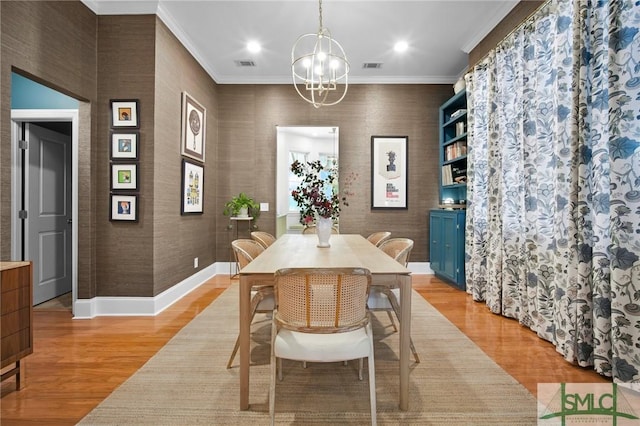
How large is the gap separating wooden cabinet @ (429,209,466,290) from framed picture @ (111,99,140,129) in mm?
3902

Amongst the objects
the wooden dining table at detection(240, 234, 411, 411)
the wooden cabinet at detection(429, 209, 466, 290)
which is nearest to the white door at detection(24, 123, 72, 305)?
the wooden dining table at detection(240, 234, 411, 411)

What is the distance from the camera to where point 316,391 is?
1904mm

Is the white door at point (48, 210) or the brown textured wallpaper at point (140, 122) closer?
the brown textured wallpaper at point (140, 122)

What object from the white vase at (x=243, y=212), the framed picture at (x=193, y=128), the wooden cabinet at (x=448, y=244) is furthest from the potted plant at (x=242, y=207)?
the wooden cabinet at (x=448, y=244)

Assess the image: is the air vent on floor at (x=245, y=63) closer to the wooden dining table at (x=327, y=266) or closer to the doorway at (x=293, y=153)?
the doorway at (x=293, y=153)

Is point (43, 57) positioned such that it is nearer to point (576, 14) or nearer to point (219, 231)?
point (219, 231)

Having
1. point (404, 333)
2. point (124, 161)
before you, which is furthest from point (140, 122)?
point (404, 333)

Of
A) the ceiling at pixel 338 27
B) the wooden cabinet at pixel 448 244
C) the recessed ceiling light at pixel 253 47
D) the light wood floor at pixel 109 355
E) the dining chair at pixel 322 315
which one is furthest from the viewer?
the wooden cabinet at pixel 448 244

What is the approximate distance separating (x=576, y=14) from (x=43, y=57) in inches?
159

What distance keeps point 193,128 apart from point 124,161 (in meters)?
1.17

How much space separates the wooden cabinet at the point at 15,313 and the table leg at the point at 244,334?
1364 mm

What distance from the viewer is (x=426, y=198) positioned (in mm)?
5078

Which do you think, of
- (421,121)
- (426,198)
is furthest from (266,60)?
(426,198)

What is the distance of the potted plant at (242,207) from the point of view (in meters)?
4.83
